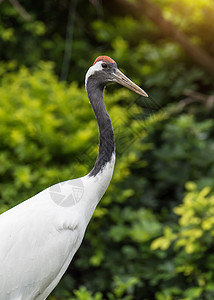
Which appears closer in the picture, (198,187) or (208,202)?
(208,202)

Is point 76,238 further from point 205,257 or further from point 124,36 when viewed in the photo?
point 124,36

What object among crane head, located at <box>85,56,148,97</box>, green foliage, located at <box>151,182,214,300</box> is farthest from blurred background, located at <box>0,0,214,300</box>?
crane head, located at <box>85,56,148,97</box>

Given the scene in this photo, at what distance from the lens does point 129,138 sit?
2.85 meters

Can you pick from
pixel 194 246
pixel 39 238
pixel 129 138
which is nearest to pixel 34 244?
pixel 39 238

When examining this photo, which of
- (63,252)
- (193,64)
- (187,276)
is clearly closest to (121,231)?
(187,276)

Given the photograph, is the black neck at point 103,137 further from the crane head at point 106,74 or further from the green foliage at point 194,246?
the green foliage at point 194,246

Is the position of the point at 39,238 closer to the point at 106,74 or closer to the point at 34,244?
the point at 34,244

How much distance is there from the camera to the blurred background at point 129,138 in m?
3.13

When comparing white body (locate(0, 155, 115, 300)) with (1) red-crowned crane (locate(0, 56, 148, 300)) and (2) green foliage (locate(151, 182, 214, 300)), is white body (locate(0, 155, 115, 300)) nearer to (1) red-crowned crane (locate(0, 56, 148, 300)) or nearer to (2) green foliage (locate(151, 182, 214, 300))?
(1) red-crowned crane (locate(0, 56, 148, 300))

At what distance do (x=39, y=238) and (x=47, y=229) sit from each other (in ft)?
0.16

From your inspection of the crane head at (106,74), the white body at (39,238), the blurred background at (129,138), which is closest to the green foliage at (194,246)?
the blurred background at (129,138)

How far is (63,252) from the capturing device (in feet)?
6.65

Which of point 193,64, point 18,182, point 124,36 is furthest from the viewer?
point 124,36

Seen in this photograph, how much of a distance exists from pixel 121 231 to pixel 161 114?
0.90 m
